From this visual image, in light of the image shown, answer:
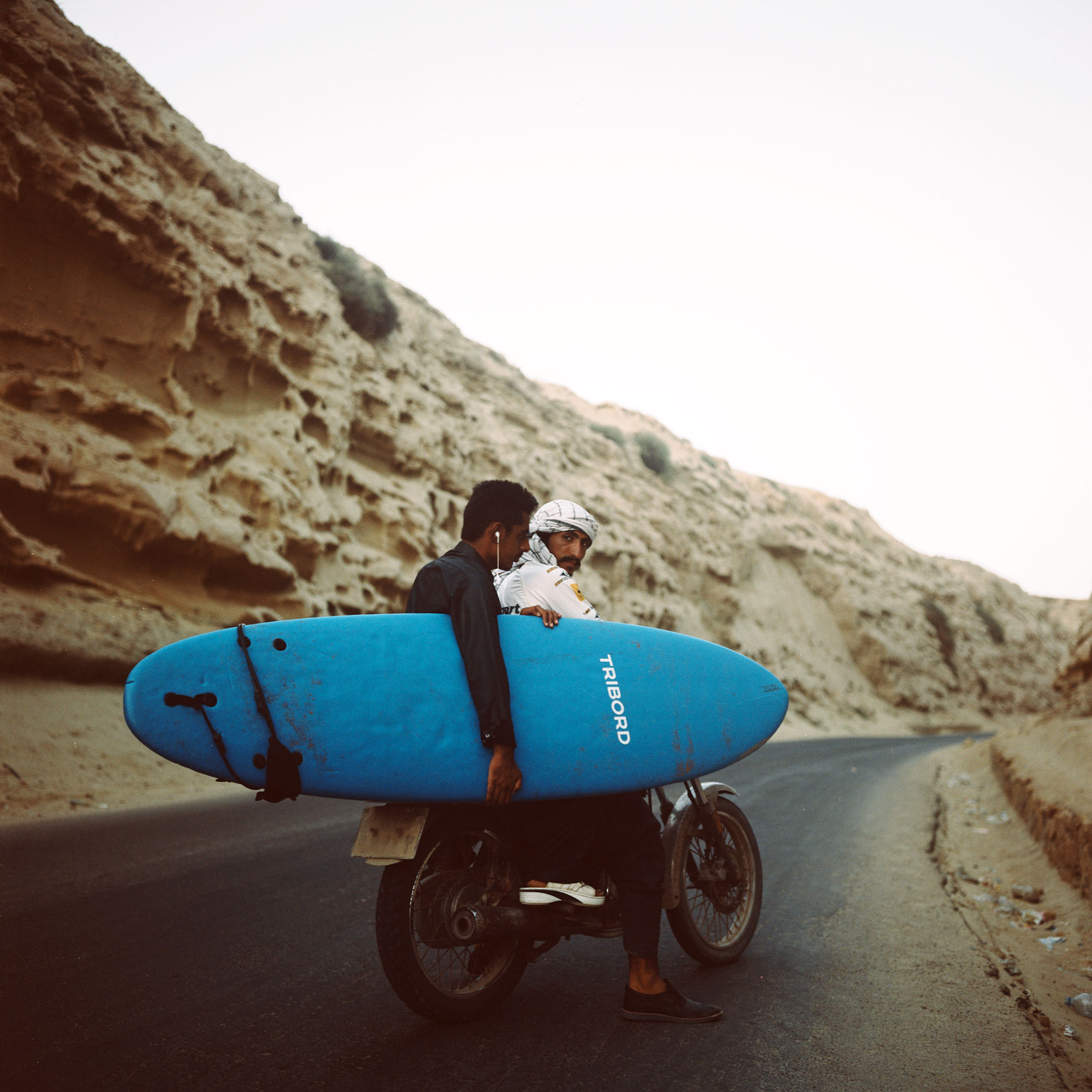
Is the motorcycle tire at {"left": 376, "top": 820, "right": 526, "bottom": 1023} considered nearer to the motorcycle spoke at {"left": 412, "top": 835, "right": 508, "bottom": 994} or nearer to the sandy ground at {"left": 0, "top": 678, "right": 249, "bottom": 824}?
the motorcycle spoke at {"left": 412, "top": 835, "right": 508, "bottom": 994}

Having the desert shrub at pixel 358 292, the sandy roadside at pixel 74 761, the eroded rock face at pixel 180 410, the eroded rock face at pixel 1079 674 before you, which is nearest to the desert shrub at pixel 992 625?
the eroded rock face at pixel 180 410

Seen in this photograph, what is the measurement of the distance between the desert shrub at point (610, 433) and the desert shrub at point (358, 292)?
14.7 metres

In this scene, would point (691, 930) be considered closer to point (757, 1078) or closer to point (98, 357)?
point (757, 1078)

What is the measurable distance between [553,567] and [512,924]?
1275mm

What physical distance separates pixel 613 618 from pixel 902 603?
23013mm

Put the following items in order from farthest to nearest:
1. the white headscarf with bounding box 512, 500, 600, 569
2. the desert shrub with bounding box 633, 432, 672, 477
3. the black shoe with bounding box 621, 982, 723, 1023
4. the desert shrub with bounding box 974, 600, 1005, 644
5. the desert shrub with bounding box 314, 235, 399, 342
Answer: the desert shrub with bounding box 974, 600, 1005, 644, the desert shrub with bounding box 633, 432, 672, 477, the desert shrub with bounding box 314, 235, 399, 342, the white headscarf with bounding box 512, 500, 600, 569, the black shoe with bounding box 621, 982, 723, 1023

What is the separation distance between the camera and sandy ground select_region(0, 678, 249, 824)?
7227 millimetres

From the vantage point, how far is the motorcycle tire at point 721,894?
3.26 metres

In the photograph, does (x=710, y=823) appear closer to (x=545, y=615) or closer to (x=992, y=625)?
(x=545, y=615)

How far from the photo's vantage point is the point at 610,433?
114 ft

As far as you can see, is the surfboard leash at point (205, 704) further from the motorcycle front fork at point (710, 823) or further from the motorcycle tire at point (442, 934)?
the motorcycle front fork at point (710, 823)

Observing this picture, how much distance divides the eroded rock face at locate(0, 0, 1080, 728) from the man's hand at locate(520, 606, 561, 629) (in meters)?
8.47

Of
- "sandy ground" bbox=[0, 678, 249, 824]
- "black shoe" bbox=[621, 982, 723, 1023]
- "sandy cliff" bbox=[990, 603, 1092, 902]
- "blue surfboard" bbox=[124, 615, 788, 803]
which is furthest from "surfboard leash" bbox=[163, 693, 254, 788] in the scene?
"sandy ground" bbox=[0, 678, 249, 824]

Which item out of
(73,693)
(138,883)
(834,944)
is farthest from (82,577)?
(834,944)
